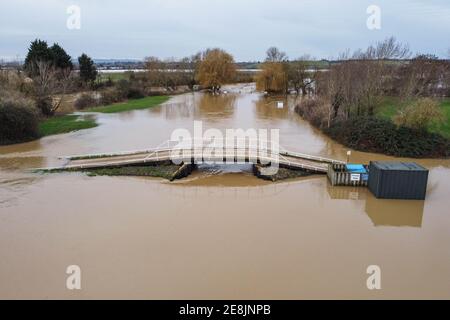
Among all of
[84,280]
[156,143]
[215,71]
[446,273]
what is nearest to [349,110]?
[156,143]

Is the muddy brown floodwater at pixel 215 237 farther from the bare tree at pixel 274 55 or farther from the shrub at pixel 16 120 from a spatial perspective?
the bare tree at pixel 274 55

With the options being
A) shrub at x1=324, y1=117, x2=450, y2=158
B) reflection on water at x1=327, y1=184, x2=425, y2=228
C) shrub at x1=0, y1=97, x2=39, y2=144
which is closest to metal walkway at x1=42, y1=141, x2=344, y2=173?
reflection on water at x1=327, y1=184, x2=425, y2=228

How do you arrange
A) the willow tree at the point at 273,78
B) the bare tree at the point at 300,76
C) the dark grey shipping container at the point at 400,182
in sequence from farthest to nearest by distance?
the bare tree at the point at 300,76
the willow tree at the point at 273,78
the dark grey shipping container at the point at 400,182

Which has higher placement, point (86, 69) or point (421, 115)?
point (86, 69)

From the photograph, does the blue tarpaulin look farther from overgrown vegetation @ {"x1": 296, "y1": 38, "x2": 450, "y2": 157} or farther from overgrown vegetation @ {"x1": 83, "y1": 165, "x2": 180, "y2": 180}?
overgrown vegetation @ {"x1": 83, "y1": 165, "x2": 180, "y2": 180}

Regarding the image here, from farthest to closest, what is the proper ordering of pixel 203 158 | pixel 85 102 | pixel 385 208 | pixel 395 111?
pixel 85 102 → pixel 395 111 → pixel 203 158 → pixel 385 208

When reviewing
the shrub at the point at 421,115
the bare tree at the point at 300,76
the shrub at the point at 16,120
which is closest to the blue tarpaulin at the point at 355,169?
the shrub at the point at 421,115

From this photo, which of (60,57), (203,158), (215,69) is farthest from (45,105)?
(215,69)

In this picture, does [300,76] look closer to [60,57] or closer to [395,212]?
[60,57]

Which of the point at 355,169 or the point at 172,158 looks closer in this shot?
the point at 355,169
